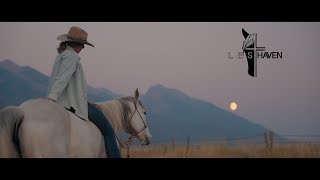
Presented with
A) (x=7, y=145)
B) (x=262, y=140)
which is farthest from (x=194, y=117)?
(x=7, y=145)

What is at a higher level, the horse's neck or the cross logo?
the cross logo

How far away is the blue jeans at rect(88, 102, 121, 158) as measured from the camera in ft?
17.4

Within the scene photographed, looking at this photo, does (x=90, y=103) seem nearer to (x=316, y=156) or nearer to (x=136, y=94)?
(x=136, y=94)

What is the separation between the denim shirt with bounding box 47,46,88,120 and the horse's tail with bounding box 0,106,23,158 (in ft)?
1.69

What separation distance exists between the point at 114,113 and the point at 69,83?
69 cm

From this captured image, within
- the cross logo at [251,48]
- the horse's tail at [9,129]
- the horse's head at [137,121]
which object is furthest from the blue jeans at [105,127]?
the cross logo at [251,48]

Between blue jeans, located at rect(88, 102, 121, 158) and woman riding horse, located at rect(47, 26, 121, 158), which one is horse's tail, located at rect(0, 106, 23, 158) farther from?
blue jeans, located at rect(88, 102, 121, 158)

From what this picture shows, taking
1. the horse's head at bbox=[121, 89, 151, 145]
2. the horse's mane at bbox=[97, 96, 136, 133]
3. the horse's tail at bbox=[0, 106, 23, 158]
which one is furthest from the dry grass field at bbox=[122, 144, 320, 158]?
the horse's tail at bbox=[0, 106, 23, 158]

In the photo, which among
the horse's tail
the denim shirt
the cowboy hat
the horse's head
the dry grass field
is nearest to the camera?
the horse's tail

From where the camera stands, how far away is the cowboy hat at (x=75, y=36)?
225 inches

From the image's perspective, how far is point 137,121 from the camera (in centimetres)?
599

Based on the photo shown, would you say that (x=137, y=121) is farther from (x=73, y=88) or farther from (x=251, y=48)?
(x=251, y=48)

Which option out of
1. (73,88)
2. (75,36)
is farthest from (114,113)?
(75,36)

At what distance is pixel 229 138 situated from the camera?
627cm
